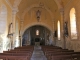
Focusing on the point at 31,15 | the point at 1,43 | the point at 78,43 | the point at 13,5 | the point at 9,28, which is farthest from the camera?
the point at 31,15

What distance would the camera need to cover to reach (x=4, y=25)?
8867 mm

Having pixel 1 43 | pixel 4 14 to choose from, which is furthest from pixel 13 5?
pixel 1 43

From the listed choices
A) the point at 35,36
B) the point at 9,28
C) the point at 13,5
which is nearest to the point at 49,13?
the point at 13,5

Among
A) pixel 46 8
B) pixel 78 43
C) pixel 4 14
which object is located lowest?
pixel 78 43

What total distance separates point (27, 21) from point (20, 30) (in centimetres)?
197

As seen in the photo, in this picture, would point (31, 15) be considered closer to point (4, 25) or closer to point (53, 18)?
point (53, 18)

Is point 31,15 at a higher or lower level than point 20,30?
higher

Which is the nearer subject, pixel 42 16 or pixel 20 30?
pixel 20 30

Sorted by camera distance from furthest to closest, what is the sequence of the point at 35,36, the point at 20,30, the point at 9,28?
the point at 35,36
the point at 20,30
the point at 9,28

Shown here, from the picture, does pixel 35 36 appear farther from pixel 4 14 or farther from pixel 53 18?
pixel 4 14

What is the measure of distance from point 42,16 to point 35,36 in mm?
14515

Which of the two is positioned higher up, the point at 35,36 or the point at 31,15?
the point at 31,15

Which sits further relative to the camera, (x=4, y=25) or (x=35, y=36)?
(x=35, y=36)

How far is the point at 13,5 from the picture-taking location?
10.8 m
